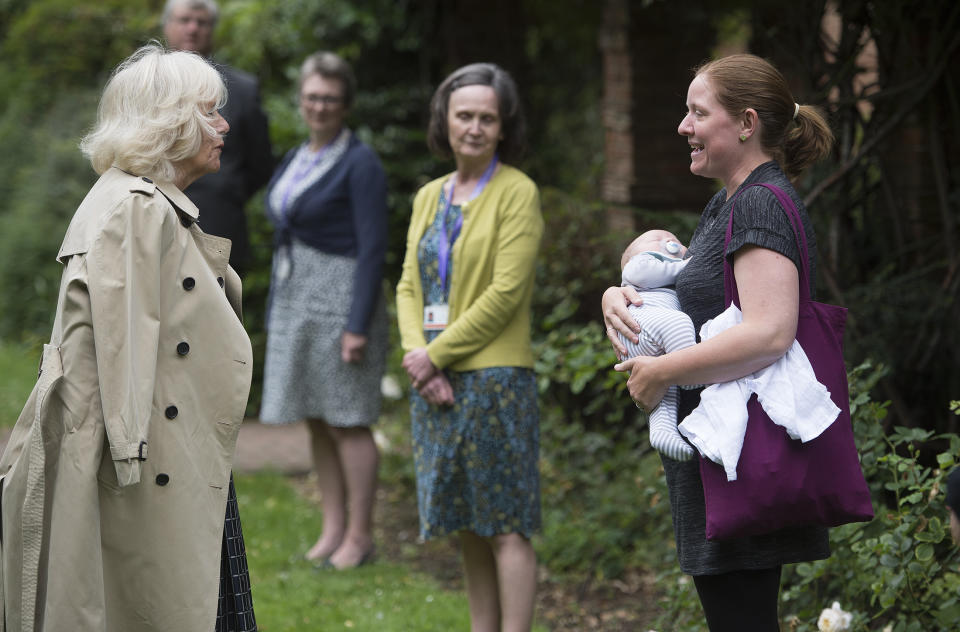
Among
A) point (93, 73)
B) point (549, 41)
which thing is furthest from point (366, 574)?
point (93, 73)

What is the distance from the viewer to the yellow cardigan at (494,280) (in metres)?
3.74

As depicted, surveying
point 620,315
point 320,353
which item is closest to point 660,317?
point 620,315

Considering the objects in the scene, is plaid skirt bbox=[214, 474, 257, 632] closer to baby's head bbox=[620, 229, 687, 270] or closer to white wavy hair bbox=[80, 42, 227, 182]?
white wavy hair bbox=[80, 42, 227, 182]

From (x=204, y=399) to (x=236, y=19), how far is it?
729cm

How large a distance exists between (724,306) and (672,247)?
0.27 meters

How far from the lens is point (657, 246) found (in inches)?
108

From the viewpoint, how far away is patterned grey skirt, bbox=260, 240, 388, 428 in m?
5.07

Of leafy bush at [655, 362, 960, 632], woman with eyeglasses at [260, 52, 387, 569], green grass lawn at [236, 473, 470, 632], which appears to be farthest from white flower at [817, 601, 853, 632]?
woman with eyeglasses at [260, 52, 387, 569]

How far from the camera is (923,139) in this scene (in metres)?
4.71

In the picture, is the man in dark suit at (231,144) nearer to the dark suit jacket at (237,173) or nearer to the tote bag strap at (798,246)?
the dark suit jacket at (237,173)

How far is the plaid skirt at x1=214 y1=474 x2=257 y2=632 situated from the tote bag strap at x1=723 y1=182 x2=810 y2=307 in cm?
148

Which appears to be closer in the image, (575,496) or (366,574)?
(366,574)

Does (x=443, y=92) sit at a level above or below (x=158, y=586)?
above

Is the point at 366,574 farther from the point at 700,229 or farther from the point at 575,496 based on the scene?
the point at 700,229
